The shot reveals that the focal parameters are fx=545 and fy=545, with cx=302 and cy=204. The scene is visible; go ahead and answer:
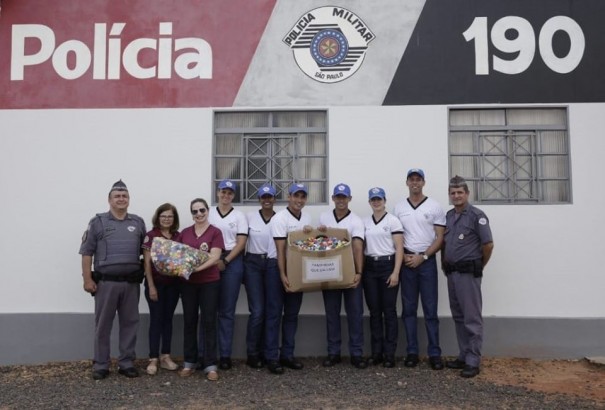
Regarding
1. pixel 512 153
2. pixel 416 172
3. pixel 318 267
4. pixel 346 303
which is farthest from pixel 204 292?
pixel 512 153

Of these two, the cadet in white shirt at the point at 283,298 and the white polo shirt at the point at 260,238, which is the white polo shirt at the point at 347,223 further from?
the white polo shirt at the point at 260,238

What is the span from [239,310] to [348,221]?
5.31ft

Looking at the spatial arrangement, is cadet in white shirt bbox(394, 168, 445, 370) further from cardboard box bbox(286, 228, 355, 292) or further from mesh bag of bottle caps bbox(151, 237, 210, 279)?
mesh bag of bottle caps bbox(151, 237, 210, 279)

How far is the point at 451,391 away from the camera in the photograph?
15.7ft

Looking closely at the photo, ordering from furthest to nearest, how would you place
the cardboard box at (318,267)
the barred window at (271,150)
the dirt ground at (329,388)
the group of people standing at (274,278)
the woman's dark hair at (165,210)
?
1. the barred window at (271,150)
2. the woman's dark hair at (165,210)
3. the group of people standing at (274,278)
4. the cardboard box at (318,267)
5. the dirt ground at (329,388)

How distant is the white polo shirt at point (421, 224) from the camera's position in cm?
549

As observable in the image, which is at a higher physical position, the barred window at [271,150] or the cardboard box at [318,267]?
the barred window at [271,150]

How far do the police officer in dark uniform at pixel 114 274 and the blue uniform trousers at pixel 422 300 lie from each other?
2.65 meters

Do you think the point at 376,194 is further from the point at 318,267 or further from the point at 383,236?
the point at 318,267

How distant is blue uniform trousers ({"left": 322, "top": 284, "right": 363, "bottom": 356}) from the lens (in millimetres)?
5449

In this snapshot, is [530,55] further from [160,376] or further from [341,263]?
[160,376]

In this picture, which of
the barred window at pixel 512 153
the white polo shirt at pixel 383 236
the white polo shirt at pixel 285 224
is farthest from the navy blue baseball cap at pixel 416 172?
the white polo shirt at pixel 285 224

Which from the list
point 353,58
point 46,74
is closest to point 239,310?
point 353,58

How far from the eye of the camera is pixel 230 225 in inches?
217
